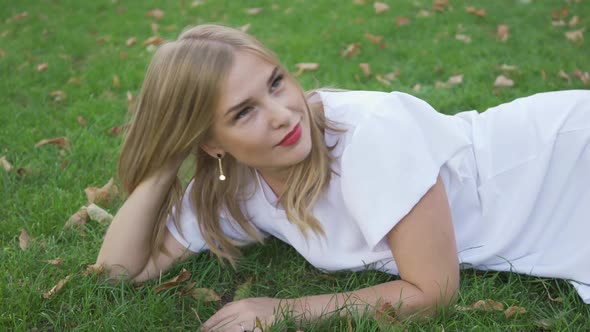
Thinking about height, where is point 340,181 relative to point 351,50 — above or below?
above

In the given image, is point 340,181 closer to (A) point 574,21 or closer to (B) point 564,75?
(B) point 564,75

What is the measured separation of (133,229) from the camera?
234 centimetres

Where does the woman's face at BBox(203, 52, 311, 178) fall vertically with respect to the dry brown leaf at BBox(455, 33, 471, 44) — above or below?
above

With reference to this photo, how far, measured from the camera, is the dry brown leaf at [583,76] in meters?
3.96

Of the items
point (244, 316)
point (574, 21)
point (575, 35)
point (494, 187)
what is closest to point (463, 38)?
point (575, 35)

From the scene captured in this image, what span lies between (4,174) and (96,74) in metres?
1.69

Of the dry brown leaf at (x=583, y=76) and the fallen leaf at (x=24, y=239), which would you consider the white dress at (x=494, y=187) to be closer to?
the fallen leaf at (x=24, y=239)

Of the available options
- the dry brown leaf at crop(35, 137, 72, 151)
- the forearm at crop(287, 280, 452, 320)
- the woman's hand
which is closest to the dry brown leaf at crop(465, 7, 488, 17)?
the dry brown leaf at crop(35, 137, 72, 151)

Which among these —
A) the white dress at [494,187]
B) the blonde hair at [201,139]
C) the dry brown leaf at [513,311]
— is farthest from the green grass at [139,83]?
the blonde hair at [201,139]

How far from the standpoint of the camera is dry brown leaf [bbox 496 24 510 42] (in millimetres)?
4842

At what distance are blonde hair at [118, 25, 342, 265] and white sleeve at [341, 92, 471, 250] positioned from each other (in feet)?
0.49

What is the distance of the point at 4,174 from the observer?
3213mm

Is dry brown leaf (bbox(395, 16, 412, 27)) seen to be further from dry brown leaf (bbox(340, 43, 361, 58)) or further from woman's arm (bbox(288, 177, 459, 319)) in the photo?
woman's arm (bbox(288, 177, 459, 319))

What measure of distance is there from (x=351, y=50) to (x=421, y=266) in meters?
3.17
